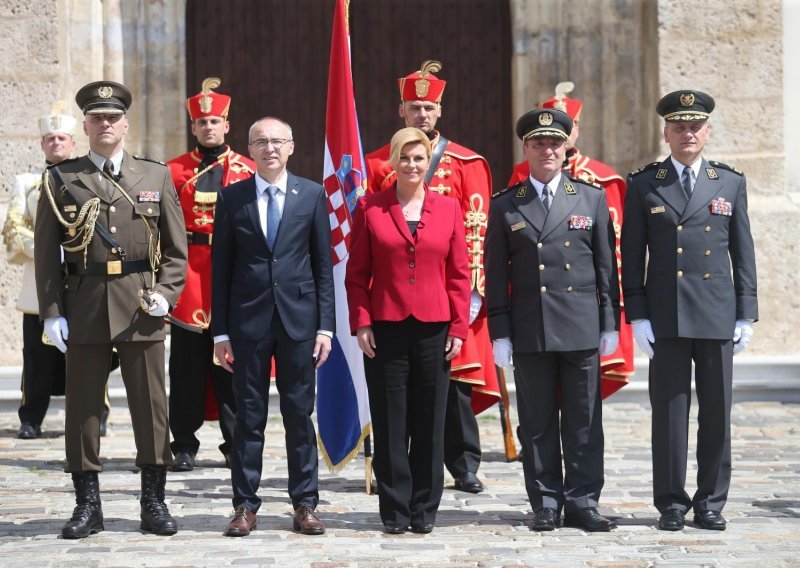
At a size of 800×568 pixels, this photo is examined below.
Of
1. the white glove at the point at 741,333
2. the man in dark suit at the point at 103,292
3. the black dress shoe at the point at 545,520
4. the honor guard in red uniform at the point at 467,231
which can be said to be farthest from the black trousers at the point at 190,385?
the white glove at the point at 741,333

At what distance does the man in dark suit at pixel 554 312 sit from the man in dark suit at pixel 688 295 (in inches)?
6.4

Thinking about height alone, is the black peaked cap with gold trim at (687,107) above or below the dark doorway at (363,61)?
below

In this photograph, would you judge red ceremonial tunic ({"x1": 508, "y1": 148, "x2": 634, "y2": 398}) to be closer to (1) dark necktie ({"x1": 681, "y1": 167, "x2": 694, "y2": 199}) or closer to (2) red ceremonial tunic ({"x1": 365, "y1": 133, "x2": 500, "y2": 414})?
(2) red ceremonial tunic ({"x1": 365, "y1": 133, "x2": 500, "y2": 414})

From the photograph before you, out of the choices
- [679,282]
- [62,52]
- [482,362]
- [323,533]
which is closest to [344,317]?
[482,362]

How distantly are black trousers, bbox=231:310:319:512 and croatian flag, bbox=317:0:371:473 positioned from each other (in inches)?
27.3

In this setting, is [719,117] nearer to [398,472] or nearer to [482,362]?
[482,362]

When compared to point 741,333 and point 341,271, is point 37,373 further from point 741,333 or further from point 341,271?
point 741,333

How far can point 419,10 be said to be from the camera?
11.0 meters

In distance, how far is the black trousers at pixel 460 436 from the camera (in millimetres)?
6797

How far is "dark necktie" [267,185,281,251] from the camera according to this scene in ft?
19.1

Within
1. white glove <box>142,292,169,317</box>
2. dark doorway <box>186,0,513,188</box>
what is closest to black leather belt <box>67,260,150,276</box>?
white glove <box>142,292,169,317</box>

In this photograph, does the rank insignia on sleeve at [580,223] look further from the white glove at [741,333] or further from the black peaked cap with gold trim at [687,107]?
the white glove at [741,333]

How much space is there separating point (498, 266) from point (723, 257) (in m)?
0.96

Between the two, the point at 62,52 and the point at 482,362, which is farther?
the point at 62,52
